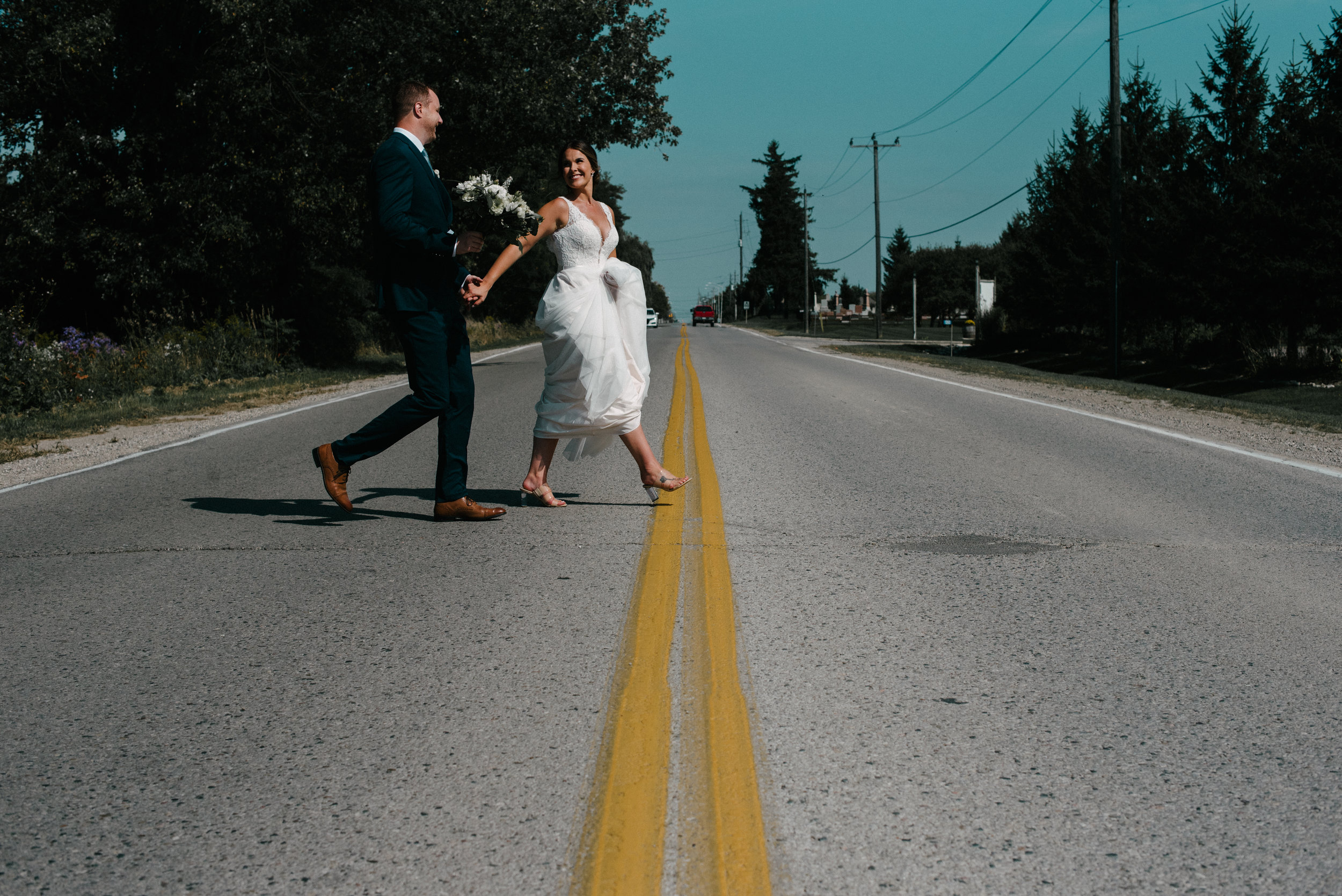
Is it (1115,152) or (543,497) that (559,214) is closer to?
(543,497)


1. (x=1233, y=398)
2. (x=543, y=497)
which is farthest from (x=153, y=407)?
(x=1233, y=398)

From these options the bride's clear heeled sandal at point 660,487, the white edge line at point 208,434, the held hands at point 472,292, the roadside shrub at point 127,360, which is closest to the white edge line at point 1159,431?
the bride's clear heeled sandal at point 660,487

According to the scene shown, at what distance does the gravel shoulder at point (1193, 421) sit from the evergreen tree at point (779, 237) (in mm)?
105202

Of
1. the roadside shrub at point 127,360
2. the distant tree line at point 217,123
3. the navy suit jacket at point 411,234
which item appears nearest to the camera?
the navy suit jacket at point 411,234

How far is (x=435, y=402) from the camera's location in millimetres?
6340

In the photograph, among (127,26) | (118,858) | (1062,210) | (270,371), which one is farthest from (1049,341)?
(118,858)

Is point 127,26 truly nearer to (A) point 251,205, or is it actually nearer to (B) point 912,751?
(A) point 251,205

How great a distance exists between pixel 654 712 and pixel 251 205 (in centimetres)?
1986

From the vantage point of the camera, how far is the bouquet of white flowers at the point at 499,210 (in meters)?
6.82

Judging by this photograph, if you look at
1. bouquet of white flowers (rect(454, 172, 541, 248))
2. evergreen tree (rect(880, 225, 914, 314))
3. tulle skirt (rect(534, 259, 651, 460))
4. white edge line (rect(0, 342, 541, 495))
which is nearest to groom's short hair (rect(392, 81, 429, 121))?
bouquet of white flowers (rect(454, 172, 541, 248))

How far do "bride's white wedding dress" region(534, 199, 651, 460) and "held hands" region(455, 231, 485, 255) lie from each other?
56cm

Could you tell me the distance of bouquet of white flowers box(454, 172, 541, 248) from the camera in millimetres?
6816

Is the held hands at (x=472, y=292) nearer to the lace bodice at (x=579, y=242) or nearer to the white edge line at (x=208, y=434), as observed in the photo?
the lace bodice at (x=579, y=242)

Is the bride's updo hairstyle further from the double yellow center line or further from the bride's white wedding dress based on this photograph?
the double yellow center line
